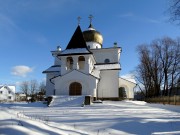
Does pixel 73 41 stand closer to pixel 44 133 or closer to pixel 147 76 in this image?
pixel 147 76

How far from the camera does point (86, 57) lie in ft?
87.6

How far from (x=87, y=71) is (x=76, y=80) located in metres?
1.87

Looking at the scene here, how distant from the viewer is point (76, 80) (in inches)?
1012

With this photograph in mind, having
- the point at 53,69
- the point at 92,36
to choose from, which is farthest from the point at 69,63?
the point at 92,36

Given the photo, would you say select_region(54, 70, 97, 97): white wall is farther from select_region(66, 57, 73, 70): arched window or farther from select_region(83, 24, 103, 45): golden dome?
select_region(83, 24, 103, 45): golden dome

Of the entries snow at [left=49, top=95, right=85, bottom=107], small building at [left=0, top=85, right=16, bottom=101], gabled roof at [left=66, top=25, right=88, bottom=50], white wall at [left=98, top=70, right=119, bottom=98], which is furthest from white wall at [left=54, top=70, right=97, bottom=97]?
small building at [left=0, top=85, right=16, bottom=101]

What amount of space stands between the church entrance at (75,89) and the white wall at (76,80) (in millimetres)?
344

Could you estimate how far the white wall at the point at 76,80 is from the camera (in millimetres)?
25281

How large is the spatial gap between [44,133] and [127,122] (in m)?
4.85

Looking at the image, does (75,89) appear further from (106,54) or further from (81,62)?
(106,54)

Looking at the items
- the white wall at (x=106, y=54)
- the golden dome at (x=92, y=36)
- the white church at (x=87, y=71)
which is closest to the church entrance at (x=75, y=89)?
the white church at (x=87, y=71)

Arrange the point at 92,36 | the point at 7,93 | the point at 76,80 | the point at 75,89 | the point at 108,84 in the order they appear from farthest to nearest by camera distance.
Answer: the point at 7,93 < the point at 92,36 < the point at 108,84 < the point at 75,89 < the point at 76,80

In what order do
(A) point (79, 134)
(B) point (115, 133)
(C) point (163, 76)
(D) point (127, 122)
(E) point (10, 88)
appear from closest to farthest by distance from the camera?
(A) point (79, 134) → (B) point (115, 133) → (D) point (127, 122) → (C) point (163, 76) → (E) point (10, 88)

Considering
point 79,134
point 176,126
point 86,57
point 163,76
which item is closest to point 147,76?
point 163,76
